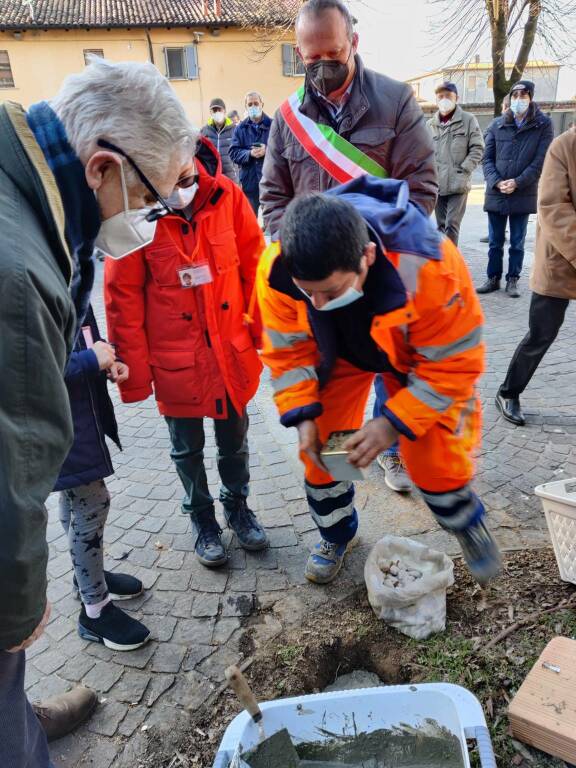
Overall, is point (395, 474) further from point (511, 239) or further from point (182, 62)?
point (182, 62)

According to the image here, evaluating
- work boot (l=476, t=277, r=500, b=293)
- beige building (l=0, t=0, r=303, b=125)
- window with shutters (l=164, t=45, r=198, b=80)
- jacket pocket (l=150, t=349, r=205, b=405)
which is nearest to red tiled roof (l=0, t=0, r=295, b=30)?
beige building (l=0, t=0, r=303, b=125)

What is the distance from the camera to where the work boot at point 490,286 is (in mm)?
7266

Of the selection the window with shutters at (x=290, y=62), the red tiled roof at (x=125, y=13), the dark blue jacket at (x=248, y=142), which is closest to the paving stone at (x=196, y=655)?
the dark blue jacket at (x=248, y=142)

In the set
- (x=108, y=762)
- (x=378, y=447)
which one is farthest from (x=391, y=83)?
(x=108, y=762)

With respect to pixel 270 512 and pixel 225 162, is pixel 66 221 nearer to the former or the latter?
pixel 270 512

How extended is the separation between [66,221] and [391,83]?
213cm

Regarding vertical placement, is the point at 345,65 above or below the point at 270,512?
above

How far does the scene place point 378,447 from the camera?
2.11 meters

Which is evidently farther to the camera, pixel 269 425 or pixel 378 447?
pixel 269 425

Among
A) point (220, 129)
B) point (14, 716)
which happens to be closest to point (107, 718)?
point (14, 716)

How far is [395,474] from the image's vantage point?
346cm

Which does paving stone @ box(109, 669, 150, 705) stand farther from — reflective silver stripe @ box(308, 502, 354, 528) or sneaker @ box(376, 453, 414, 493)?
sneaker @ box(376, 453, 414, 493)

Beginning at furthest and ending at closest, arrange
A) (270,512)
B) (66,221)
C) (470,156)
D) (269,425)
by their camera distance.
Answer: (470,156) → (269,425) → (270,512) → (66,221)

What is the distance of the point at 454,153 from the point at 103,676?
6.86 m
